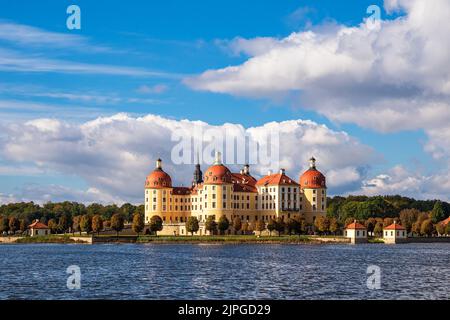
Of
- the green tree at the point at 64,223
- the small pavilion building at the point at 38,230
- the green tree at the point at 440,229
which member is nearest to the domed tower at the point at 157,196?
the green tree at the point at 64,223

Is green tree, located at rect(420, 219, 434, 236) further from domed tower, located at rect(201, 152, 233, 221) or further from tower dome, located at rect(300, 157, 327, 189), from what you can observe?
domed tower, located at rect(201, 152, 233, 221)

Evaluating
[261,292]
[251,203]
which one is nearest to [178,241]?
[251,203]

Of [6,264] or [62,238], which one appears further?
[62,238]

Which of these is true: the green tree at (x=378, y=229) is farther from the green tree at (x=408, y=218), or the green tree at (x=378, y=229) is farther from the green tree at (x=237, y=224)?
the green tree at (x=237, y=224)

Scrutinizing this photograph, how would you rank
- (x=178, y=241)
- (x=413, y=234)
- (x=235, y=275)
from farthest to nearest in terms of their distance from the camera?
(x=413, y=234)
(x=178, y=241)
(x=235, y=275)

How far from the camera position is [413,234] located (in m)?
145

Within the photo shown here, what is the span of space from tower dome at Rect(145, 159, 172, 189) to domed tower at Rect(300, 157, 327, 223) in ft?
86.0

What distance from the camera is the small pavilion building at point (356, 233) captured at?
400 feet

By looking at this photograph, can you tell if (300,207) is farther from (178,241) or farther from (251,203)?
(178,241)

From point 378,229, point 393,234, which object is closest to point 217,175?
point 378,229

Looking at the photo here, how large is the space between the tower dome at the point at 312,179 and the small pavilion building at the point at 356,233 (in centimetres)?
2305

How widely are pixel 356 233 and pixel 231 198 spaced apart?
2960 cm

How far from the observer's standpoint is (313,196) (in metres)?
146
